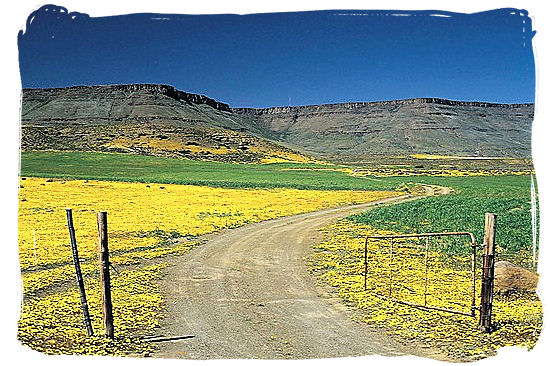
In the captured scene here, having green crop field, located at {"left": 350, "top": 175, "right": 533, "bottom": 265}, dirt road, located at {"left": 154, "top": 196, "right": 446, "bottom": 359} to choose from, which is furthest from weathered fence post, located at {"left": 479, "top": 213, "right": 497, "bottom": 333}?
green crop field, located at {"left": 350, "top": 175, "right": 533, "bottom": 265}

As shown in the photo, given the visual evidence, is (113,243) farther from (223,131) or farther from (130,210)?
(223,131)

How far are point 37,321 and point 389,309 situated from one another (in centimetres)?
543

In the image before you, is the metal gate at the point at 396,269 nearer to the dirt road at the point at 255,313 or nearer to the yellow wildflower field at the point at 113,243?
the dirt road at the point at 255,313

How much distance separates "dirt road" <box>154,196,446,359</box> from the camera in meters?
6.27

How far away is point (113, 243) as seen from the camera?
619 inches

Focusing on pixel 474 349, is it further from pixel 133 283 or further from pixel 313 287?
pixel 133 283

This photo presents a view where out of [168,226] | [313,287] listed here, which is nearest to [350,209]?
[168,226]

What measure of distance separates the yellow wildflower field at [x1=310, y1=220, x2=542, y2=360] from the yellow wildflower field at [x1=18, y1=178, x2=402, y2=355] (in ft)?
12.2

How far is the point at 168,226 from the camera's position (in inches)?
807

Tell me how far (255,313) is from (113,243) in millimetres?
8993

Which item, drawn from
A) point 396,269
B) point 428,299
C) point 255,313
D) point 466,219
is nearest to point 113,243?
point 396,269

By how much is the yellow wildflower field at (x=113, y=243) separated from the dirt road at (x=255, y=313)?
516 mm

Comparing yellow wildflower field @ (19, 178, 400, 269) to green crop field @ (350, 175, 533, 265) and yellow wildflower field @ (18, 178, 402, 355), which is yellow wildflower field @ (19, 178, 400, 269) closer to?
yellow wildflower field @ (18, 178, 402, 355)

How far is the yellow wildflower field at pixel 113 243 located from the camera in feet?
21.3
